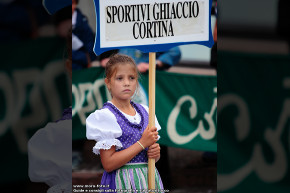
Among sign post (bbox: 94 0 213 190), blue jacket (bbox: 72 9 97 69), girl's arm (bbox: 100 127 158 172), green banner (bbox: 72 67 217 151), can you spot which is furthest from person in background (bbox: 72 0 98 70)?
girl's arm (bbox: 100 127 158 172)

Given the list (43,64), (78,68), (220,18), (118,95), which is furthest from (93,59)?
(43,64)

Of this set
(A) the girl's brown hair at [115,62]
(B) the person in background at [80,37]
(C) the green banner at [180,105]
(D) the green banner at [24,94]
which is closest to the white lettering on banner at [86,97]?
(C) the green banner at [180,105]

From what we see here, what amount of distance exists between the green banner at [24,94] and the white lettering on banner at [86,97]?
6.28ft

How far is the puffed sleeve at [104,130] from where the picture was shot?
2.20 meters

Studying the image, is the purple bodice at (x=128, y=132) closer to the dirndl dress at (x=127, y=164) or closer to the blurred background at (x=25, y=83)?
the dirndl dress at (x=127, y=164)

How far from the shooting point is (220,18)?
2.14m

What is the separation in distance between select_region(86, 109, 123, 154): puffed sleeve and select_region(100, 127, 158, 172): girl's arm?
0.03 meters

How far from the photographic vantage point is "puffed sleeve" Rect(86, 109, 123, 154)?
2.20m

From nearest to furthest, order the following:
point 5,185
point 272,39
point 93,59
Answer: point 5,185 < point 272,39 < point 93,59

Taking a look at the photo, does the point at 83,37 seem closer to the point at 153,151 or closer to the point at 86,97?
the point at 86,97

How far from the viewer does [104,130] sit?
221 centimetres

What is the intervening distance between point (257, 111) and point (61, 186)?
3.22ft

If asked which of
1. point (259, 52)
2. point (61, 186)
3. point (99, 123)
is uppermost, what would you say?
point (259, 52)

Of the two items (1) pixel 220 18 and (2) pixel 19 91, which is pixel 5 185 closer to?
(2) pixel 19 91
